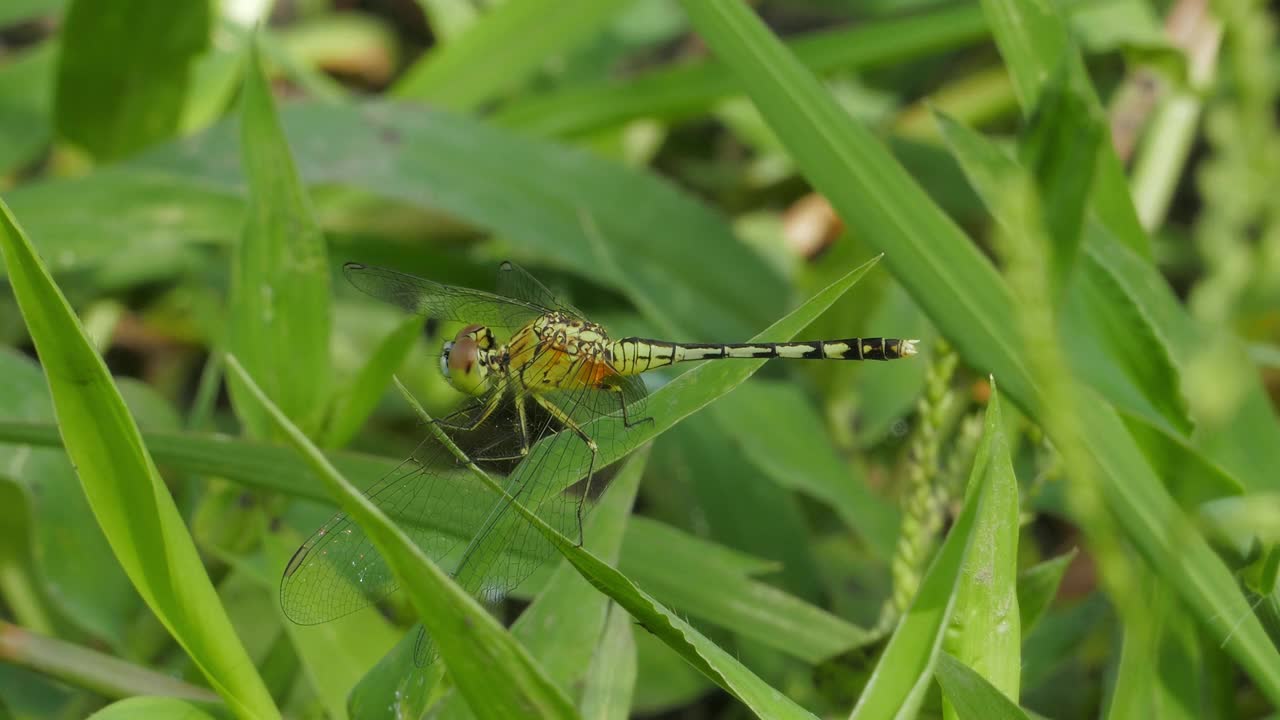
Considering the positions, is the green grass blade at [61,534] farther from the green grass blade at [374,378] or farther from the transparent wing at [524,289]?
the transparent wing at [524,289]

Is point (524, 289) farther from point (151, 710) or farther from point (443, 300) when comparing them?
point (151, 710)

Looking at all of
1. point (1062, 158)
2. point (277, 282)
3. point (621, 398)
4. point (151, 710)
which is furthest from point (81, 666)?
point (1062, 158)

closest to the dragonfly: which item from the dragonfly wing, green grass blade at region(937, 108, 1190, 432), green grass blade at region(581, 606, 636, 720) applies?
the dragonfly wing

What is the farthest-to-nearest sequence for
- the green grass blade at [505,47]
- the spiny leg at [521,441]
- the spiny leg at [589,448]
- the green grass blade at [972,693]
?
the green grass blade at [505,47] → the spiny leg at [521,441] → the spiny leg at [589,448] → the green grass blade at [972,693]

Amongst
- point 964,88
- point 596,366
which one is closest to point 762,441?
point 596,366

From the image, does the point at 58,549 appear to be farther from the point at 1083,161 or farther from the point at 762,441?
the point at 1083,161

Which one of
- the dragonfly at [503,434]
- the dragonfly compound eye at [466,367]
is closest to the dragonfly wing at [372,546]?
the dragonfly at [503,434]

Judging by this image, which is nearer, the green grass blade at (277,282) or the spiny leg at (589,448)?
the spiny leg at (589,448)
